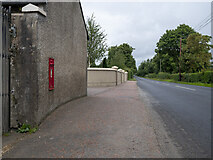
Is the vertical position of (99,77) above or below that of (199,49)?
below

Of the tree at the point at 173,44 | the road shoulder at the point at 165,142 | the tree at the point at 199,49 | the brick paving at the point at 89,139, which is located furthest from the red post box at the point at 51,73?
the tree at the point at 173,44

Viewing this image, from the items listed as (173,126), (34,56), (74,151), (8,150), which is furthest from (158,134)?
(34,56)

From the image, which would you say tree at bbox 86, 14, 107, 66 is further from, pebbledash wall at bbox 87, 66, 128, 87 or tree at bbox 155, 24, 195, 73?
tree at bbox 155, 24, 195, 73

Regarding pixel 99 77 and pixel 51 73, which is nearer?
pixel 51 73

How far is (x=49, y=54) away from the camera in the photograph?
5000mm

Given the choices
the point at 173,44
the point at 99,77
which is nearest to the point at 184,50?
the point at 173,44

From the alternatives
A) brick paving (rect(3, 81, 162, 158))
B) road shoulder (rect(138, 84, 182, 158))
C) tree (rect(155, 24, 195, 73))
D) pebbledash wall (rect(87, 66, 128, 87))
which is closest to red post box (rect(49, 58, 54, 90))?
brick paving (rect(3, 81, 162, 158))

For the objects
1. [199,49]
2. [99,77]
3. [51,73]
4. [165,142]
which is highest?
[199,49]

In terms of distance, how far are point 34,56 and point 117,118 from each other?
300 centimetres

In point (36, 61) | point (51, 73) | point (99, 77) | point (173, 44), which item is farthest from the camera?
point (173, 44)

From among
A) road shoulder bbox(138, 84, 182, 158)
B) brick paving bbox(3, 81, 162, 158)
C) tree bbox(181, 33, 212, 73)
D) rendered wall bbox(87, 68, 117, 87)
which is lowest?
road shoulder bbox(138, 84, 182, 158)

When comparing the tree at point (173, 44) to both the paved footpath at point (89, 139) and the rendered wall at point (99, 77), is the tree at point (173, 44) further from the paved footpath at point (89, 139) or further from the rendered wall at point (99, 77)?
the paved footpath at point (89, 139)

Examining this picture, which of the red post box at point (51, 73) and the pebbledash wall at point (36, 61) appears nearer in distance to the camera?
the pebbledash wall at point (36, 61)

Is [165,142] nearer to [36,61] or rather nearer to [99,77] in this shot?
[36,61]
